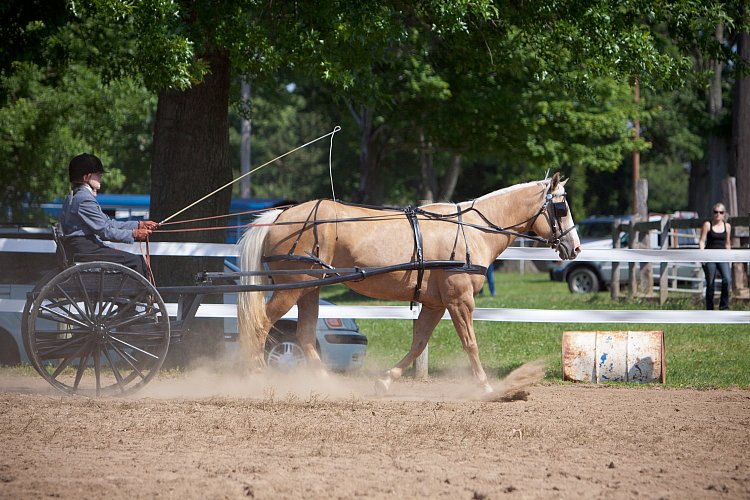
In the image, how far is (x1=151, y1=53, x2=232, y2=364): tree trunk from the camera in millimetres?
10883

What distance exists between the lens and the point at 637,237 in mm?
19391

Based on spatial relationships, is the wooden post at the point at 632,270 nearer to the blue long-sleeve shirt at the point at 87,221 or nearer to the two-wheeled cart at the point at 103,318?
the two-wheeled cart at the point at 103,318

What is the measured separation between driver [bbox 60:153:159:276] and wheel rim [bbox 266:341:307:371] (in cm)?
225

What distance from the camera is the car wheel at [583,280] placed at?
24891 millimetres

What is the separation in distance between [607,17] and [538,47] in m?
0.92

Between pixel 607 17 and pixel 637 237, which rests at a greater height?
pixel 607 17

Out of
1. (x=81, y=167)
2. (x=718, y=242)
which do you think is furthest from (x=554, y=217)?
(x=718, y=242)

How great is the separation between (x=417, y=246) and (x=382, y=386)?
1.41 m

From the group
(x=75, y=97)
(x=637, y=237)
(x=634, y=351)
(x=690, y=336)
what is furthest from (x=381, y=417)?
(x=75, y=97)

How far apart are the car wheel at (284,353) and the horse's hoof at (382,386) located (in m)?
1.18

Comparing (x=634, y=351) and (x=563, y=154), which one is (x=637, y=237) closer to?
(x=563, y=154)

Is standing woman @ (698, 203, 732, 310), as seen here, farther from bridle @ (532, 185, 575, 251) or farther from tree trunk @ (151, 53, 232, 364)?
tree trunk @ (151, 53, 232, 364)

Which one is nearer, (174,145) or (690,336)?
(174,145)

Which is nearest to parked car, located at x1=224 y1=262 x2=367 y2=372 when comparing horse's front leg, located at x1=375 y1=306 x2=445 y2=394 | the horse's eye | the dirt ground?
the dirt ground
